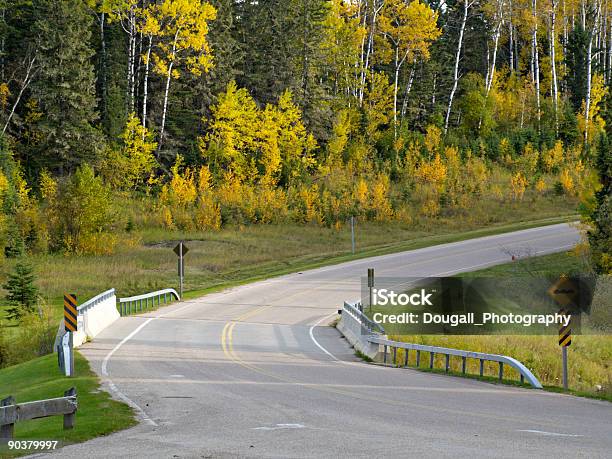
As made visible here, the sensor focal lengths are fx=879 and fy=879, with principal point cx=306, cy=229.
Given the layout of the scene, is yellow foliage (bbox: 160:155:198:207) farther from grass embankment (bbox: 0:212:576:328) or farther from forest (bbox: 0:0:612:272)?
grass embankment (bbox: 0:212:576:328)

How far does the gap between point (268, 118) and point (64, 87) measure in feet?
54.1

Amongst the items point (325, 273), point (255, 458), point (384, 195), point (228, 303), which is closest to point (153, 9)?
point (384, 195)

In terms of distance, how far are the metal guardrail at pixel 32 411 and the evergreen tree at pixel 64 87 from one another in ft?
158

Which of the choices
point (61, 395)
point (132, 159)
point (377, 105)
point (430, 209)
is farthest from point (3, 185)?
point (61, 395)

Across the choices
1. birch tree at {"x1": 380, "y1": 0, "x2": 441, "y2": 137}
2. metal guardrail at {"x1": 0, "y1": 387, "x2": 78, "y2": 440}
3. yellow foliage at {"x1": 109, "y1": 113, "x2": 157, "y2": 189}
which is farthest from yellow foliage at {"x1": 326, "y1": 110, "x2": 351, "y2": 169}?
metal guardrail at {"x1": 0, "y1": 387, "x2": 78, "y2": 440}

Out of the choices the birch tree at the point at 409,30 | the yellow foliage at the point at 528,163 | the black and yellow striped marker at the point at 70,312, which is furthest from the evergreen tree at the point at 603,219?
the birch tree at the point at 409,30

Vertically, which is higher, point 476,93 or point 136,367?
point 476,93

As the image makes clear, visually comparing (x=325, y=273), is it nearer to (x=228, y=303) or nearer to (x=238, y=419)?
(x=228, y=303)

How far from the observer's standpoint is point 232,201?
62.9m

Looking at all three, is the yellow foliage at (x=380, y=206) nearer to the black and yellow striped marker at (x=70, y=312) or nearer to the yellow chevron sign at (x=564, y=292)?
the black and yellow striped marker at (x=70, y=312)

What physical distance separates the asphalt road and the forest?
78.4 feet

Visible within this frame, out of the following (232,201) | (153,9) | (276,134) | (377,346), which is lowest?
(377,346)

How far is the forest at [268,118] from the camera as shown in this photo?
59844 mm

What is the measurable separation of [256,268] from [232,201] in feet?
43.9
